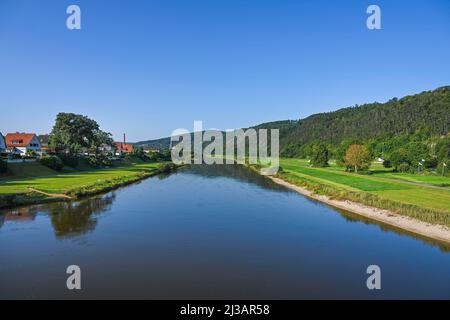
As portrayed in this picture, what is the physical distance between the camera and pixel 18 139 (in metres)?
75.1

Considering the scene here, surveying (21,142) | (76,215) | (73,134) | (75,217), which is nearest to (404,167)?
(76,215)

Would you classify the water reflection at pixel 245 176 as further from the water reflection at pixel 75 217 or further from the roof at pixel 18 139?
the roof at pixel 18 139

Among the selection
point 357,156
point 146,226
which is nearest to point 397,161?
point 357,156

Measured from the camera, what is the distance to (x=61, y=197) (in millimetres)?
32906

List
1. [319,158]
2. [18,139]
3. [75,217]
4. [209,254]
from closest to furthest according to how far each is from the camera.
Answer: [209,254], [75,217], [18,139], [319,158]

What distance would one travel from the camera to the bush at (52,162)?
1972 inches

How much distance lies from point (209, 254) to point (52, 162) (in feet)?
135

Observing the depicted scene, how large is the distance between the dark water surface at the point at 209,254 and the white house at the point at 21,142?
51.8 meters

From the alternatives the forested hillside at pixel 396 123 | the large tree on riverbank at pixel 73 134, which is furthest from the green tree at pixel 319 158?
the large tree on riverbank at pixel 73 134

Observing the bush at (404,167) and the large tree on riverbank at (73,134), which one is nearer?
the bush at (404,167)

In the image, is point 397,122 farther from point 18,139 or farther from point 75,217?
point 75,217

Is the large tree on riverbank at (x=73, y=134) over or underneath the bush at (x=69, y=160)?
over

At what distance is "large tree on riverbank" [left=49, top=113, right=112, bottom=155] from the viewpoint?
69506mm
